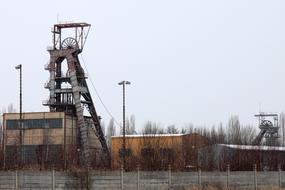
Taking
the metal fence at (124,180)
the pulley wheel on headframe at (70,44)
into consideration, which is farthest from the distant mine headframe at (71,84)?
the metal fence at (124,180)

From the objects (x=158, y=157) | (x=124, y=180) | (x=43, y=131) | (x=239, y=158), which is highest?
(x=43, y=131)

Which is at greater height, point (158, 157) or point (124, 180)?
point (158, 157)

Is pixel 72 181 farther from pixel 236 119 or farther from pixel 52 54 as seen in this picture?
pixel 236 119

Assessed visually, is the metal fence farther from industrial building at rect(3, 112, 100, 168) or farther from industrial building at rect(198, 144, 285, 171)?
industrial building at rect(3, 112, 100, 168)

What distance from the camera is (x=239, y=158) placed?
4803cm

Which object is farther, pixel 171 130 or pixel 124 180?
pixel 171 130

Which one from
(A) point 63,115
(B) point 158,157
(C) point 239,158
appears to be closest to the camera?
(B) point 158,157

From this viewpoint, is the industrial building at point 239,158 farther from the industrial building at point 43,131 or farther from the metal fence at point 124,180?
the industrial building at point 43,131

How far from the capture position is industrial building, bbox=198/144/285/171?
47281 mm

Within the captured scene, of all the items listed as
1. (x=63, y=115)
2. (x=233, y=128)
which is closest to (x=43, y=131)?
(x=63, y=115)

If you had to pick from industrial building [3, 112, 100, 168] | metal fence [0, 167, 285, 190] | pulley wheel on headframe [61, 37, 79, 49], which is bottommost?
metal fence [0, 167, 285, 190]

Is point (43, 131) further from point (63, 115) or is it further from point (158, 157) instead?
point (158, 157)

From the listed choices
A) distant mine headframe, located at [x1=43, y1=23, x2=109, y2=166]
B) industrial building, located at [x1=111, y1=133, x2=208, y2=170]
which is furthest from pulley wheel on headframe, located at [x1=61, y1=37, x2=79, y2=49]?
industrial building, located at [x1=111, y1=133, x2=208, y2=170]

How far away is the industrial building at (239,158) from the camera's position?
155ft
